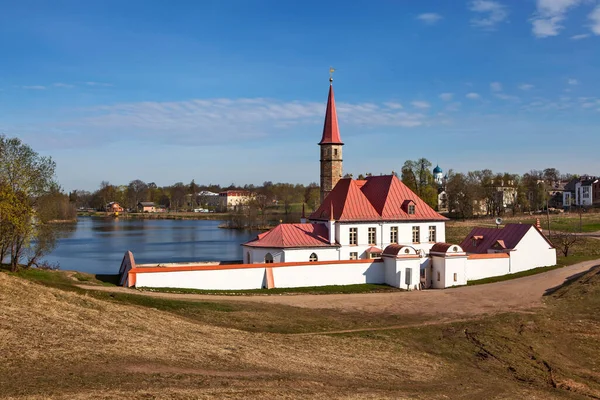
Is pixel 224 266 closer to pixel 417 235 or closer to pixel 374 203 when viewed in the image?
pixel 374 203

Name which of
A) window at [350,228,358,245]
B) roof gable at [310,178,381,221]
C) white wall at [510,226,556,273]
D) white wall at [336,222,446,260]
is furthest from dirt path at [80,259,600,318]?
roof gable at [310,178,381,221]

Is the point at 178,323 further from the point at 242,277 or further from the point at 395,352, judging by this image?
the point at 242,277

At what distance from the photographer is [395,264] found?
100ft

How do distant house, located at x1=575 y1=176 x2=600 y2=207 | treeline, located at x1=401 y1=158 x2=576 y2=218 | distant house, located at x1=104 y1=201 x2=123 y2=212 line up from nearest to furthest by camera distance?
treeline, located at x1=401 y1=158 x2=576 y2=218, distant house, located at x1=575 y1=176 x2=600 y2=207, distant house, located at x1=104 y1=201 x2=123 y2=212

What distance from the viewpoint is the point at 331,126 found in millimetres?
41281

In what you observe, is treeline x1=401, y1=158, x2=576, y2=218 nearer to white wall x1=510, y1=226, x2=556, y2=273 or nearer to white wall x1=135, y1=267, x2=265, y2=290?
white wall x1=510, y1=226, x2=556, y2=273

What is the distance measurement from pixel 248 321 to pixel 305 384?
27.7 feet

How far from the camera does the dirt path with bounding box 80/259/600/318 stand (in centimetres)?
2453

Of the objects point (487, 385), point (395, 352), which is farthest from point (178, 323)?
point (487, 385)

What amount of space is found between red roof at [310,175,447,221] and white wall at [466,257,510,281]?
4314mm

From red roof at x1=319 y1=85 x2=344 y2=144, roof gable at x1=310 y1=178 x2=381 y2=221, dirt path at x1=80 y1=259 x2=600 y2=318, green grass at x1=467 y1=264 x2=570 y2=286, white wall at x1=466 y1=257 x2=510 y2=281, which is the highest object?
red roof at x1=319 y1=85 x2=344 y2=144

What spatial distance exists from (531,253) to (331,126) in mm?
15895

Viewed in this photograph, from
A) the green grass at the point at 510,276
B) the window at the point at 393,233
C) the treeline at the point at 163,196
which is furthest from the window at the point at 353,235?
the treeline at the point at 163,196

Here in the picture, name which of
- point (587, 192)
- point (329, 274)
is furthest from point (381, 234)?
point (587, 192)
